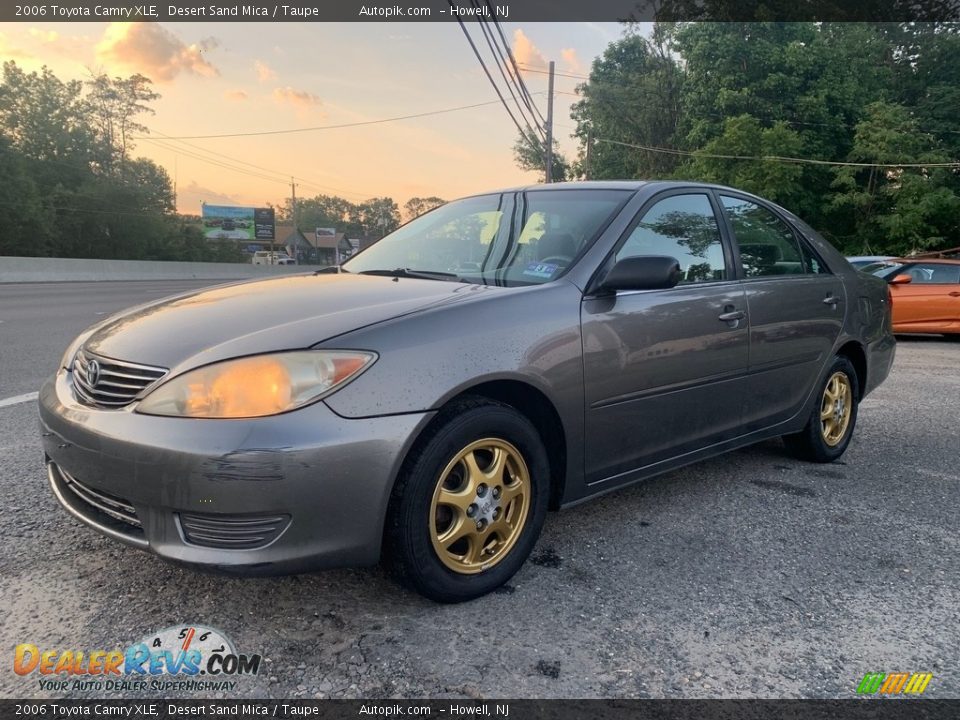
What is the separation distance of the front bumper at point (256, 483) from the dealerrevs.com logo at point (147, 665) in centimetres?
29

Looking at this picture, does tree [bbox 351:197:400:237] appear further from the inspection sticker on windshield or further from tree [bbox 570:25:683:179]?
the inspection sticker on windshield

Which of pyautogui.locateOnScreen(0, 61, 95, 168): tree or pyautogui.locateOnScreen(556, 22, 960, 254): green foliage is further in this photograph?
pyautogui.locateOnScreen(0, 61, 95, 168): tree

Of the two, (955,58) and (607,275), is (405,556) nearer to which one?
(607,275)

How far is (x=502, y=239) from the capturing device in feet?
10.9

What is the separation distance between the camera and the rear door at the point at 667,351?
9.23 ft

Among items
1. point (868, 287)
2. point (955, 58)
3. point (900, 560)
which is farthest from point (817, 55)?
point (900, 560)

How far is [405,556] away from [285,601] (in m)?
0.52

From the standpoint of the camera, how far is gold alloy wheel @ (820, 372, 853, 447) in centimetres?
427

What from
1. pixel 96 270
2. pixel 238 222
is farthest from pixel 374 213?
pixel 96 270

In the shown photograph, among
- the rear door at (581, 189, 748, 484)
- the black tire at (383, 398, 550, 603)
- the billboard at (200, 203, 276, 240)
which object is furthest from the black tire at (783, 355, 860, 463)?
the billboard at (200, 203, 276, 240)

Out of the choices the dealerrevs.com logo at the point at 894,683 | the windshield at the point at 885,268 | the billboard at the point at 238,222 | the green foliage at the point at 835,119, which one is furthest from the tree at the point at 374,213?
the dealerrevs.com logo at the point at 894,683

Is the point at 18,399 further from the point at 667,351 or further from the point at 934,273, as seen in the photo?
the point at 934,273

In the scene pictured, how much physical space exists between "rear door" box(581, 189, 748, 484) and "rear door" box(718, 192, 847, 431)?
0.14m

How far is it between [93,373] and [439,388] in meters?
1.21
